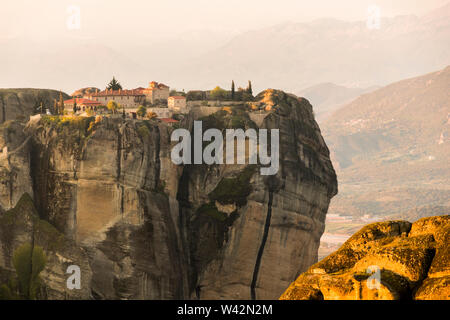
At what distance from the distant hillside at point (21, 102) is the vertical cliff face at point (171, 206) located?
39.0ft

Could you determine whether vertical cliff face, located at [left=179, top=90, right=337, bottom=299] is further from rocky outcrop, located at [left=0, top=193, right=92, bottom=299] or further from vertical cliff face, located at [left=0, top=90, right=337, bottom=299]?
rocky outcrop, located at [left=0, top=193, right=92, bottom=299]

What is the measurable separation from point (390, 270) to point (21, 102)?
88.7 meters

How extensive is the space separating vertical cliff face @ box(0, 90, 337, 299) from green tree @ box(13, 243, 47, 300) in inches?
77.1

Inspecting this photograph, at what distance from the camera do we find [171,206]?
310 feet

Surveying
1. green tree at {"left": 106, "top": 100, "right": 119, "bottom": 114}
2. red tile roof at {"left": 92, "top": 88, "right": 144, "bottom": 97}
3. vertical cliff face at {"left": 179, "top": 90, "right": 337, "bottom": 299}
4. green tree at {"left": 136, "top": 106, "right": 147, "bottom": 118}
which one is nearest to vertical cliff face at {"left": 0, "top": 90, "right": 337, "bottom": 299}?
vertical cliff face at {"left": 179, "top": 90, "right": 337, "bottom": 299}

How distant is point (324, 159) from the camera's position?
103 metres

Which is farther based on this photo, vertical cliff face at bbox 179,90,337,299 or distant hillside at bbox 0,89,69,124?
distant hillside at bbox 0,89,69,124

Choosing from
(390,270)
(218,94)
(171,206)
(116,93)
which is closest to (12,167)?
(116,93)

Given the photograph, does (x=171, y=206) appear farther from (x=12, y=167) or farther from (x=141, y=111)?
(x=12, y=167)

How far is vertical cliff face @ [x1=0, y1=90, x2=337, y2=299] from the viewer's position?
8900 cm

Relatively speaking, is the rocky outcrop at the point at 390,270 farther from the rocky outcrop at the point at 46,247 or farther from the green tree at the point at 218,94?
the green tree at the point at 218,94

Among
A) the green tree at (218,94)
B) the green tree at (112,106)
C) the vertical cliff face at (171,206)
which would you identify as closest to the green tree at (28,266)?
the vertical cliff face at (171,206)
